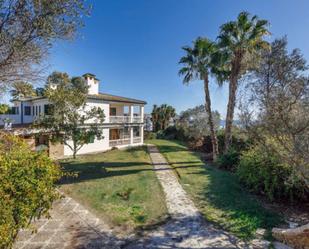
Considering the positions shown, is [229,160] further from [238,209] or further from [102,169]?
[102,169]

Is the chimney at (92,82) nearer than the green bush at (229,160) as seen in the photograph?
No

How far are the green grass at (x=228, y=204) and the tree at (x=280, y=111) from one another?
2210 millimetres

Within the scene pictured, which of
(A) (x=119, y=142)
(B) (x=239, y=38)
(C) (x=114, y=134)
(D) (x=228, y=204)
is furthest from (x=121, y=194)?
(C) (x=114, y=134)

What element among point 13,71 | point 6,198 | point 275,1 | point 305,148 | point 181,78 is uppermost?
point 275,1

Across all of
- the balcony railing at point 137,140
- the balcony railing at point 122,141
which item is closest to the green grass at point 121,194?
the balcony railing at point 122,141

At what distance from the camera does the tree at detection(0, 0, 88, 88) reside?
20.3ft

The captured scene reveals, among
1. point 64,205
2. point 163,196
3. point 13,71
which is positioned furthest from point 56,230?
point 13,71

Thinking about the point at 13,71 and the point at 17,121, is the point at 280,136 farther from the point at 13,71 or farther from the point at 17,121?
the point at 17,121

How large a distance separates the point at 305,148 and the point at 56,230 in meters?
7.08

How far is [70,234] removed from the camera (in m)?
5.97

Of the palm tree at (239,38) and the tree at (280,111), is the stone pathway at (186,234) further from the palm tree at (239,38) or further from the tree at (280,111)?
the palm tree at (239,38)

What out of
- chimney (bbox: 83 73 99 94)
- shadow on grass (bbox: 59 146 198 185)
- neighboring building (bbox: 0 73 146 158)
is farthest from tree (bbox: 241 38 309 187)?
chimney (bbox: 83 73 99 94)

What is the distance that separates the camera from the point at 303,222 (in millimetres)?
6875

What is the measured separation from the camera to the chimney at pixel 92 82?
25434mm
